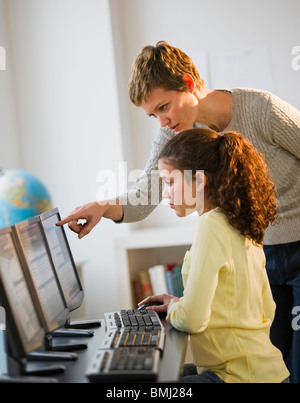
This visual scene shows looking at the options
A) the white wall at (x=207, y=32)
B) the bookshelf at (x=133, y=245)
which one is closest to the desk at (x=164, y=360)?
the bookshelf at (x=133, y=245)

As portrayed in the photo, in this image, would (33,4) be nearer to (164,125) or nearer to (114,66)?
(114,66)

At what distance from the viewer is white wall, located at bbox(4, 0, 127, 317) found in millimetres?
3215

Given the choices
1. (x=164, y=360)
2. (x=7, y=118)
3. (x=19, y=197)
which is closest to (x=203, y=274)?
(x=164, y=360)

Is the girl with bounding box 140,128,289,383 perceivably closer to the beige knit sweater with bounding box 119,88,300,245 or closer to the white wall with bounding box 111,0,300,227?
the beige knit sweater with bounding box 119,88,300,245

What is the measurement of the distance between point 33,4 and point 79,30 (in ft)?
1.24

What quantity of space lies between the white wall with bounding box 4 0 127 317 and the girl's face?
1844mm

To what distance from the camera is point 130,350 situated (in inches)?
43.1

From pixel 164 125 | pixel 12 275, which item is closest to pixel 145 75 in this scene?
pixel 164 125

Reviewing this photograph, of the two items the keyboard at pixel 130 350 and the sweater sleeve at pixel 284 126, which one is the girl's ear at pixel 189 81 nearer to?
the sweater sleeve at pixel 284 126

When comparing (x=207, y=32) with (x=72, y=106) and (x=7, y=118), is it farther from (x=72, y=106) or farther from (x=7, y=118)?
(x=7, y=118)

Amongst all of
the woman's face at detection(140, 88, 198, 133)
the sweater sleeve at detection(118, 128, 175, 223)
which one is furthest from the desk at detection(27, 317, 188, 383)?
the woman's face at detection(140, 88, 198, 133)

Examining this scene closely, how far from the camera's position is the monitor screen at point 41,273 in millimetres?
1143

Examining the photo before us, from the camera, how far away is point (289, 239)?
5.33 ft

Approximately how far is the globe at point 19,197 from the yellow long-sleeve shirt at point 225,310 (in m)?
1.36
